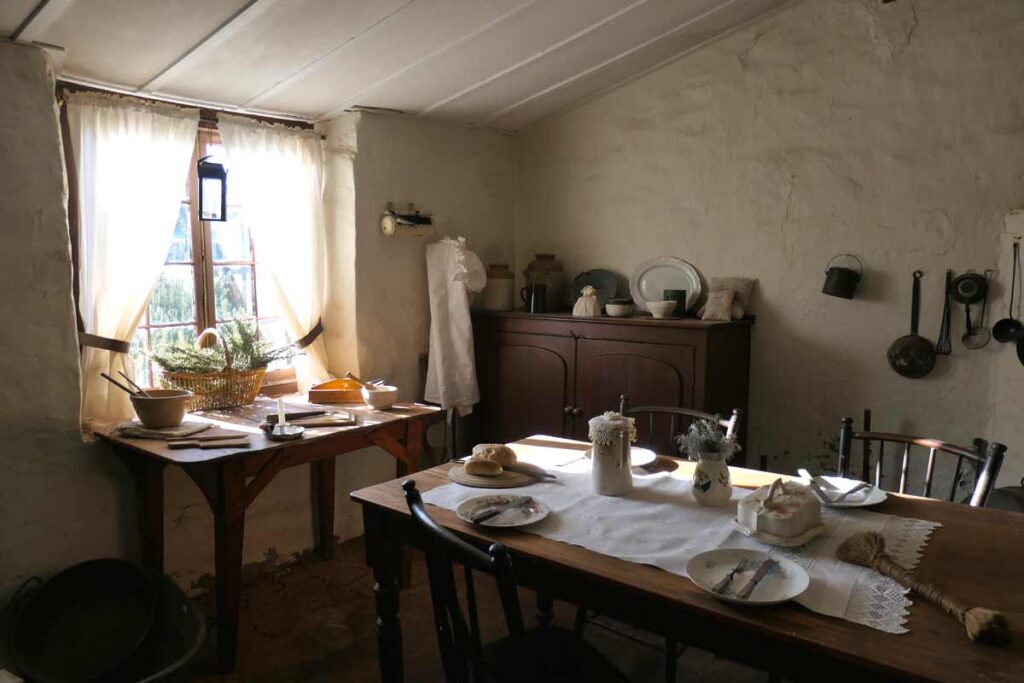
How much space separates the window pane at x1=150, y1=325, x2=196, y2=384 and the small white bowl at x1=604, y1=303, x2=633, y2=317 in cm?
188

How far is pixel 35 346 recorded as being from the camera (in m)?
2.54

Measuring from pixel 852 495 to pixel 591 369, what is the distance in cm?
174

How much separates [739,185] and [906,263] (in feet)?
2.70

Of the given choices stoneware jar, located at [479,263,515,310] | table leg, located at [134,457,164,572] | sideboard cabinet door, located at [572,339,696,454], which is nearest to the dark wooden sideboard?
sideboard cabinet door, located at [572,339,696,454]

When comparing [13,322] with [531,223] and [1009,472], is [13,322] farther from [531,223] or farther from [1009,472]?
[1009,472]

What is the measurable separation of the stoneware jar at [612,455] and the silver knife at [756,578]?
0.50 meters

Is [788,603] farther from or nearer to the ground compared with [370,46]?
nearer to the ground

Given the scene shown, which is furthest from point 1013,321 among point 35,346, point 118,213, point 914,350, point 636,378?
point 35,346

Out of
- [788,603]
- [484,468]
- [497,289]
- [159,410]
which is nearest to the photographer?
[788,603]

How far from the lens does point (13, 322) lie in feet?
8.13

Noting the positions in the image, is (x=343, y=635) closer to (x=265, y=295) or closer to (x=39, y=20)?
(x=265, y=295)

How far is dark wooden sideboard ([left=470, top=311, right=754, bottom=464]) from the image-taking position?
3268 mm

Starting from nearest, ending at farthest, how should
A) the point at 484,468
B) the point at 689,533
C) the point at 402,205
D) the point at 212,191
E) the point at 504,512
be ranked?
the point at 689,533 → the point at 504,512 → the point at 484,468 → the point at 212,191 → the point at 402,205

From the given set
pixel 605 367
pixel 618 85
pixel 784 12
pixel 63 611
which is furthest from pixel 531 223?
pixel 63 611
